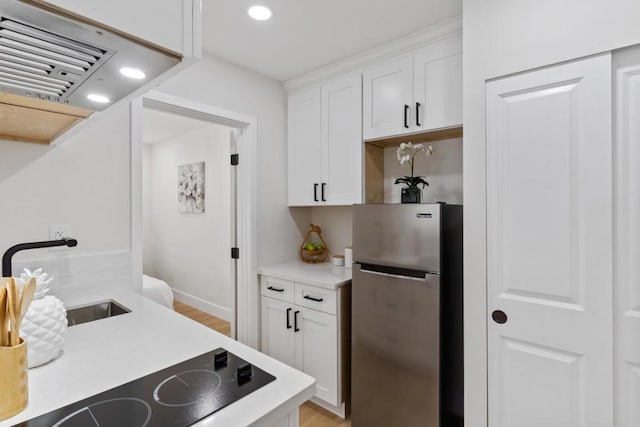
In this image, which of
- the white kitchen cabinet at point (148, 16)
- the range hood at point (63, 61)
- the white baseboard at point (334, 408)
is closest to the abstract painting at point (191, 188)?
the white baseboard at point (334, 408)

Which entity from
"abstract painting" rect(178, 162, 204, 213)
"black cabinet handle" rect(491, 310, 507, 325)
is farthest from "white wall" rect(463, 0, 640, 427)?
"abstract painting" rect(178, 162, 204, 213)

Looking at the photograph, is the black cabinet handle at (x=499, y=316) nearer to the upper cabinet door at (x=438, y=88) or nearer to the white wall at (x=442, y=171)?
the white wall at (x=442, y=171)

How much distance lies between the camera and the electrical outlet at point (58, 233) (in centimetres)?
154

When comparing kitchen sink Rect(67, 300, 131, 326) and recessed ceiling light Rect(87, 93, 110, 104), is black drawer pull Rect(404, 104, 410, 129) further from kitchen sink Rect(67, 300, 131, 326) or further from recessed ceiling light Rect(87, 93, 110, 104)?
kitchen sink Rect(67, 300, 131, 326)

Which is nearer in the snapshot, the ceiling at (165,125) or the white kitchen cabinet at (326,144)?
the white kitchen cabinet at (326,144)

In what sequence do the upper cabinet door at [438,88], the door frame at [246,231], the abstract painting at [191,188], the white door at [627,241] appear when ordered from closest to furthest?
the white door at [627,241] → the upper cabinet door at [438,88] → the door frame at [246,231] → the abstract painting at [191,188]

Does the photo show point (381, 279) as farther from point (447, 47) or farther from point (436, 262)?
point (447, 47)

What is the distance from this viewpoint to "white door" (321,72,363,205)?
2.39 meters

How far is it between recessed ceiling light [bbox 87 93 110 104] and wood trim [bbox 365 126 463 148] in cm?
179

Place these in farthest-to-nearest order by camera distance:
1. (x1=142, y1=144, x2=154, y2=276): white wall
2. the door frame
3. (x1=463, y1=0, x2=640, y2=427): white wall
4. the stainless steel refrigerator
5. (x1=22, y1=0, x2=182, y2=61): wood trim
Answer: (x1=142, y1=144, x2=154, y2=276): white wall → the door frame → the stainless steel refrigerator → (x1=463, y1=0, x2=640, y2=427): white wall → (x1=22, y1=0, x2=182, y2=61): wood trim

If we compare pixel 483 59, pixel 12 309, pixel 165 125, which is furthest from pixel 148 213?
pixel 483 59

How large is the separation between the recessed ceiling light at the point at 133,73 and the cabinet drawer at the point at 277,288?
73.3 inches

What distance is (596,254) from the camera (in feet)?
4.10

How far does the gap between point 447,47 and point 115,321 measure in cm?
228
